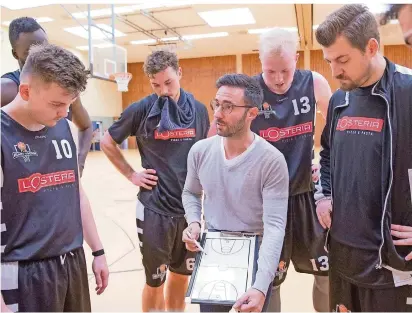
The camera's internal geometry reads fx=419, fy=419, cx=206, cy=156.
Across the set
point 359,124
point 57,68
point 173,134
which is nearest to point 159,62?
point 173,134

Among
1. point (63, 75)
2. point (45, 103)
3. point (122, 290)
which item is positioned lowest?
point (122, 290)

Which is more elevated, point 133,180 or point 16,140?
point 16,140

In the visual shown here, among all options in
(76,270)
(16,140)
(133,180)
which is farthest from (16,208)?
(133,180)

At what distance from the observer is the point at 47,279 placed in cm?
158

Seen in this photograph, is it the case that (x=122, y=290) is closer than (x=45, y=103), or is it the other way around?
(x=45, y=103)

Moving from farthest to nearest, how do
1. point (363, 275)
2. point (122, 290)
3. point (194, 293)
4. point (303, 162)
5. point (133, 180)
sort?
point (122, 290) < point (133, 180) < point (303, 162) < point (363, 275) < point (194, 293)

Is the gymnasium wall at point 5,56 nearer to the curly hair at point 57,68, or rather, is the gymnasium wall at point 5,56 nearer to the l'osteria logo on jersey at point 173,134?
the l'osteria logo on jersey at point 173,134

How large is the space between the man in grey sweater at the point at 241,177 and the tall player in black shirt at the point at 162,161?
66 cm

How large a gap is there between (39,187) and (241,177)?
801 millimetres

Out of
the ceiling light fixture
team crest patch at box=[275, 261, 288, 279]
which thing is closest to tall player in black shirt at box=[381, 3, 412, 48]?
team crest patch at box=[275, 261, 288, 279]

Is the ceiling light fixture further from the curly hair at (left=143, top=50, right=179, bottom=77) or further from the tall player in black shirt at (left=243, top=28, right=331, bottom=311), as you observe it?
the tall player in black shirt at (left=243, top=28, right=331, bottom=311)

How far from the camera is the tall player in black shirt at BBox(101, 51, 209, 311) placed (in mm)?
2561

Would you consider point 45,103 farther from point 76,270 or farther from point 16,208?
point 76,270

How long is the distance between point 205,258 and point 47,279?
60 centimetres
